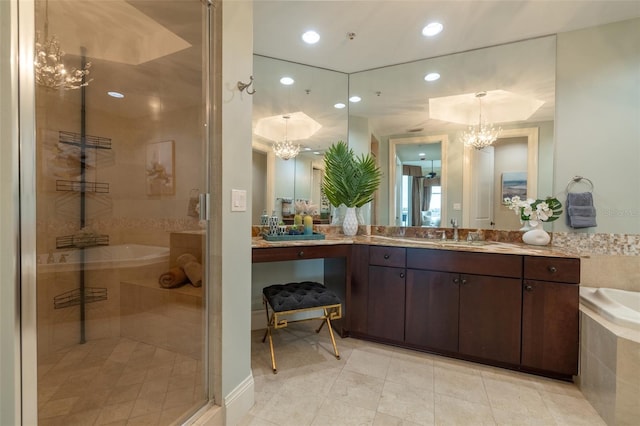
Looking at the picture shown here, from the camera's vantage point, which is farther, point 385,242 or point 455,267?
point 385,242

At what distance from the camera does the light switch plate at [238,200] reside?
1.49m

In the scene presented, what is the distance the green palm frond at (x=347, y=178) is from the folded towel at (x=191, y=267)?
60.5 inches

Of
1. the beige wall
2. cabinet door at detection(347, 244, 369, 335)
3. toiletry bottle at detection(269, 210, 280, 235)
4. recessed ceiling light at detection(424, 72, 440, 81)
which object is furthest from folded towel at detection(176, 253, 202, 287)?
the beige wall

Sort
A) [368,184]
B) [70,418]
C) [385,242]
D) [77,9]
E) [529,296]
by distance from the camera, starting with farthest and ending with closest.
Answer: [368,184]
[385,242]
[529,296]
[77,9]
[70,418]

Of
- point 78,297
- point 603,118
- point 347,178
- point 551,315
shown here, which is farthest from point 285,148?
point 603,118

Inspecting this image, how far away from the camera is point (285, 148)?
9.03ft

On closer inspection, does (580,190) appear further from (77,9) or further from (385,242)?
(77,9)

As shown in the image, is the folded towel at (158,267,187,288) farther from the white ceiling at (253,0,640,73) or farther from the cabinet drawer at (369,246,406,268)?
the white ceiling at (253,0,640,73)

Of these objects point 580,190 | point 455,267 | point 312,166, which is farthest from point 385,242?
point 580,190

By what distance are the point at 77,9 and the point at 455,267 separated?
8.81 ft

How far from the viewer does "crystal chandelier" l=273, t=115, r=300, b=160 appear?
108 inches

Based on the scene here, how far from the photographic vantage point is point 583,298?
194 cm

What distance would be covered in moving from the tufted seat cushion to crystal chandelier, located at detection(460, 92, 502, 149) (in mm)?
1864

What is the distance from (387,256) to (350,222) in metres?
0.55
